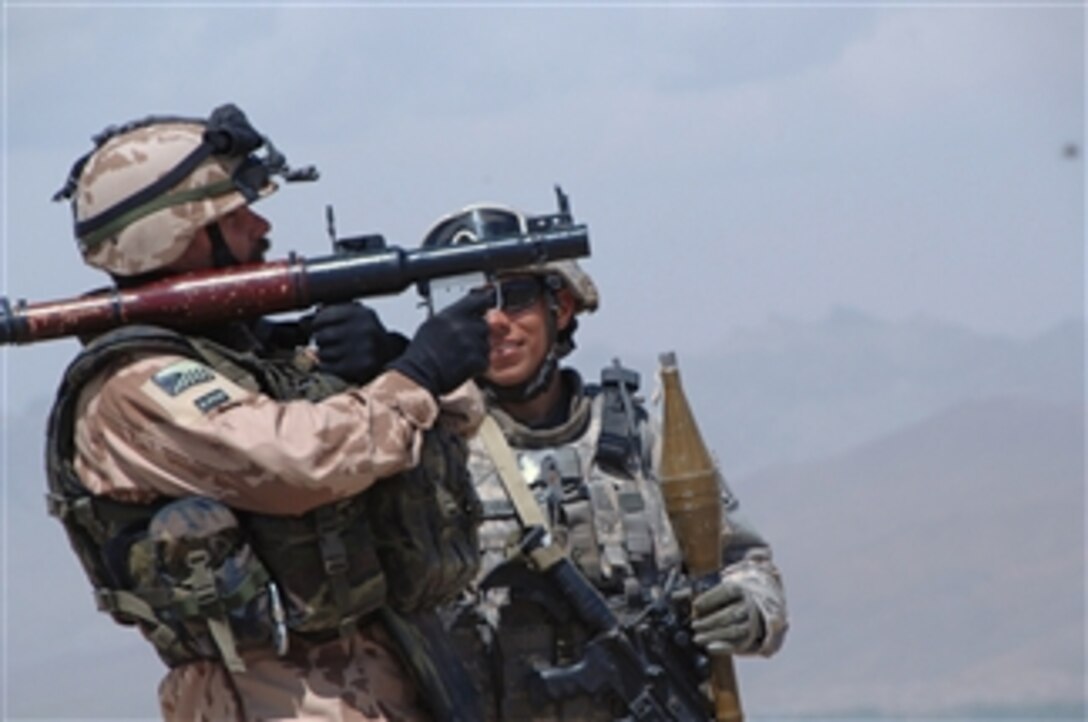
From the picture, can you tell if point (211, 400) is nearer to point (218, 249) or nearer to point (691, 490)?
point (218, 249)

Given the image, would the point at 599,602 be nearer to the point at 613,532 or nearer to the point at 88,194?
the point at 613,532

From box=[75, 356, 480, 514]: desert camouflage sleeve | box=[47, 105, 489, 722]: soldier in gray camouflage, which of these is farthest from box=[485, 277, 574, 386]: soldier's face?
box=[75, 356, 480, 514]: desert camouflage sleeve

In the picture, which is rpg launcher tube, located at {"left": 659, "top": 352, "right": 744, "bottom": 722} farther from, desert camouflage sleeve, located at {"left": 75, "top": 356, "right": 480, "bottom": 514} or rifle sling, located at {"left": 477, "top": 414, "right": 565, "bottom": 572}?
desert camouflage sleeve, located at {"left": 75, "top": 356, "right": 480, "bottom": 514}

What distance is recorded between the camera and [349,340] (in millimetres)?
5887

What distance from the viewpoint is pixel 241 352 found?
19.7 ft

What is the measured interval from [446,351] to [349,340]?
8.8 inches

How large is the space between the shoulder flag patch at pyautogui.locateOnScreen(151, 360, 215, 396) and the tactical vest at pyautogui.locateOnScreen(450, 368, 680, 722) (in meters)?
1.77

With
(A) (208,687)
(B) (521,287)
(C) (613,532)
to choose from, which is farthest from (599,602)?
(A) (208,687)

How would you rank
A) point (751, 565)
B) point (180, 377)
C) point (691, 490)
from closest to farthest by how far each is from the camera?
point (180, 377), point (691, 490), point (751, 565)

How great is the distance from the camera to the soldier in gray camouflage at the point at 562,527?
24.2ft

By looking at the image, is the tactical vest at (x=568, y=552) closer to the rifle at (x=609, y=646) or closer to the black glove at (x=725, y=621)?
the rifle at (x=609, y=646)

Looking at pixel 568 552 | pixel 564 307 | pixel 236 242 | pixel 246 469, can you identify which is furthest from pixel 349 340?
pixel 564 307

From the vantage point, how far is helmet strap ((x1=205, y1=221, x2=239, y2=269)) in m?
5.97

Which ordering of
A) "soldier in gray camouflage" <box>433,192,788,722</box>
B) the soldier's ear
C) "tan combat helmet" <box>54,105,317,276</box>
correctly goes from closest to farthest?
1. "tan combat helmet" <box>54,105,317,276</box>
2. "soldier in gray camouflage" <box>433,192,788,722</box>
3. the soldier's ear
